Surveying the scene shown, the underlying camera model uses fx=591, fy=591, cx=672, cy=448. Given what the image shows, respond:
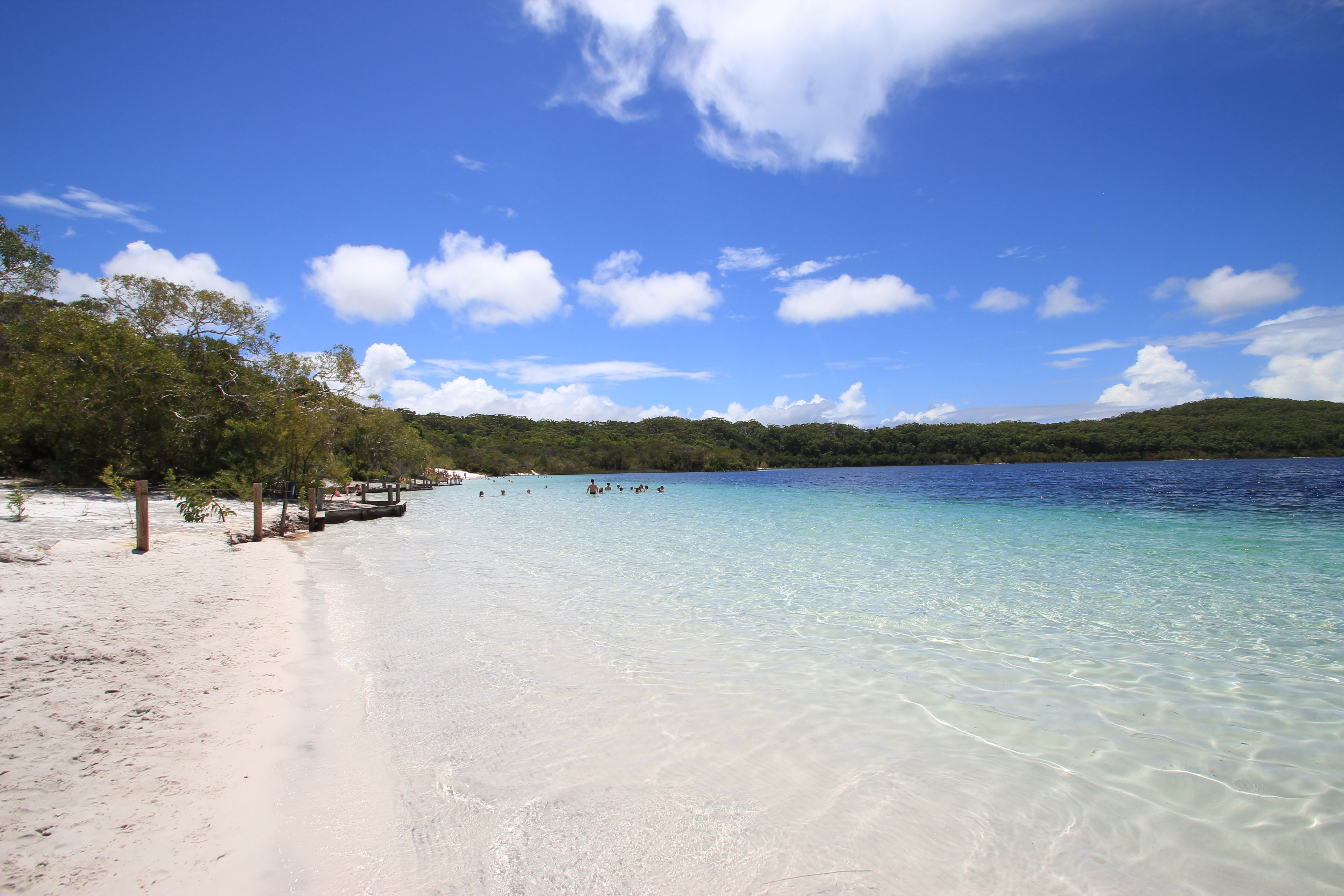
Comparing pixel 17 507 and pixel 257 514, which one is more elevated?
pixel 17 507

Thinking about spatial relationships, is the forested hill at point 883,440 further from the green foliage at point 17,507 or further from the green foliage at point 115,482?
the green foliage at point 17,507

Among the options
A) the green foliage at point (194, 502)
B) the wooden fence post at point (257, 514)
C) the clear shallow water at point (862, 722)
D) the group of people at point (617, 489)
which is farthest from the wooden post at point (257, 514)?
the group of people at point (617, 489)

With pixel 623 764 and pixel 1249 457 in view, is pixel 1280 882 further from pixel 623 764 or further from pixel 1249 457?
pixel 1249 457

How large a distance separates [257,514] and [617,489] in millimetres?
37814

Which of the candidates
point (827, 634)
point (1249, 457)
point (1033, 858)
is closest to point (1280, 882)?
point (1033, 858)

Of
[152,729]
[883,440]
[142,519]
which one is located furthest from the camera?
[883,440]

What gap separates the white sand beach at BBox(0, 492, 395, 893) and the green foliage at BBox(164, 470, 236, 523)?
6.23 meters

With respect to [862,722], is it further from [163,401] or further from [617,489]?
[617,489]

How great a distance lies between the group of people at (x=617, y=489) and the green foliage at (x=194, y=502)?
79.8ft

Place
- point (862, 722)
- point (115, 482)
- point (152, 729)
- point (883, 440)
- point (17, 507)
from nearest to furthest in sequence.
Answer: point (152, 729)
point (862, 722)
point (17, 507)
point (115, 482)
point (883, 440)

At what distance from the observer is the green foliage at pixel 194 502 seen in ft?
47.0

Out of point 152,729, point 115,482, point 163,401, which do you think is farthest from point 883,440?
point 152,729

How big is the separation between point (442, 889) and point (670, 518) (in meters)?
21.2

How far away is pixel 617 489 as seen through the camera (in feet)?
169
